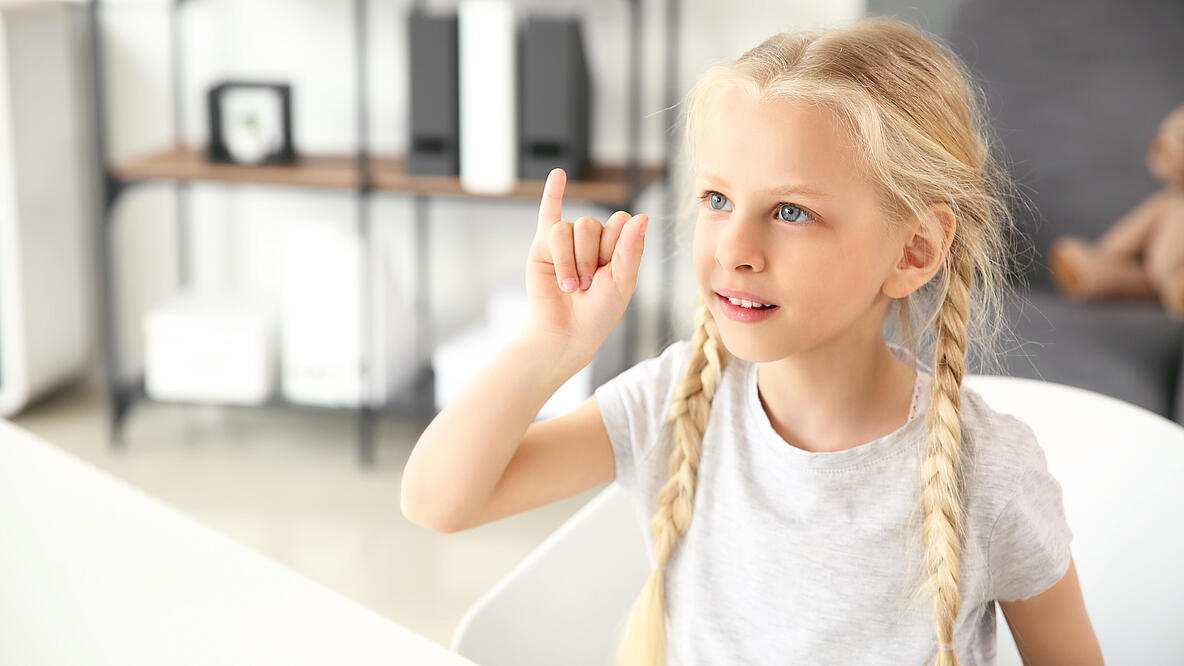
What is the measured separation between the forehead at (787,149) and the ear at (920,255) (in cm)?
9

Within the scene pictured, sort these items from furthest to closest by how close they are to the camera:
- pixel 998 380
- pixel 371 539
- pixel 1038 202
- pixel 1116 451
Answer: pixel 1038 202, pixel 371 539, pixel 998 380, pixel 1116 451

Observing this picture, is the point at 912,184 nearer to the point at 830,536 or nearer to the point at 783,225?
the point at 783,225

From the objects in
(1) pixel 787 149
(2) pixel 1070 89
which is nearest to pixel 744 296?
(1) pixel 787 149

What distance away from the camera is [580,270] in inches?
34.4

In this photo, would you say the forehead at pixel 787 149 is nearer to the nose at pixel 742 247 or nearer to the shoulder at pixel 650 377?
the nose at pixel 742 247

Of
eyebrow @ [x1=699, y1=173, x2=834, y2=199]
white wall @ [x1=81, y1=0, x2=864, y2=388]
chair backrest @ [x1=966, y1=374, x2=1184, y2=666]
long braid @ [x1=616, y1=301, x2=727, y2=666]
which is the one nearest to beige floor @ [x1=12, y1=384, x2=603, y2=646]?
white wall @ [x1=81, y1=0, x2=864, y2=388]

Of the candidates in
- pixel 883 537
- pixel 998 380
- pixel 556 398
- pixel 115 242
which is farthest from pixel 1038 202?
pixel 115 242

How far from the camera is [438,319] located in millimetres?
2787

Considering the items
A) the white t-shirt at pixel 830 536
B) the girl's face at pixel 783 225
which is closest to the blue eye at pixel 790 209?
the girl's face at pixel 783 225

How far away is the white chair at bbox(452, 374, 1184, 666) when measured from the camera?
3.33 ft

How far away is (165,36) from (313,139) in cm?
42

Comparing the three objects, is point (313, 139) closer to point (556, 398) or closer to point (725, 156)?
point (556, 398)

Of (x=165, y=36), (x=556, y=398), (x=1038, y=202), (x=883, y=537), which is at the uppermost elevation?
(x=165, y=36)

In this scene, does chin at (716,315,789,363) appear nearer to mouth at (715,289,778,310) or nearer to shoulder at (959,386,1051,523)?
mouth at (715,289,778,310)
